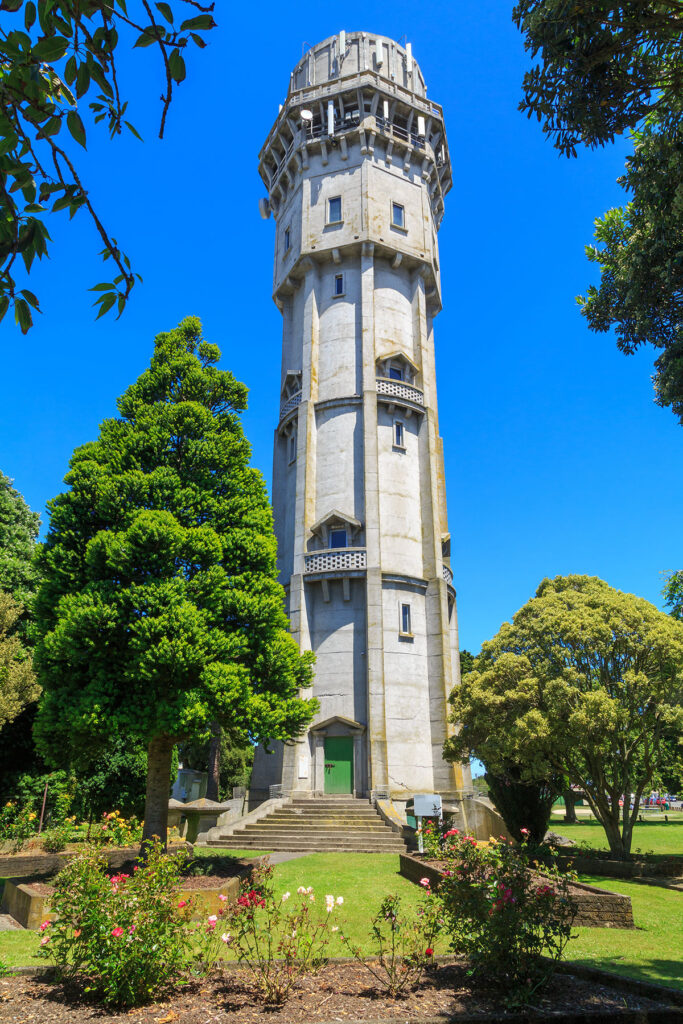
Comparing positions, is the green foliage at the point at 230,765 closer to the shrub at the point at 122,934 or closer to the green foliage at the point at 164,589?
the green foliage at the point at 164,589

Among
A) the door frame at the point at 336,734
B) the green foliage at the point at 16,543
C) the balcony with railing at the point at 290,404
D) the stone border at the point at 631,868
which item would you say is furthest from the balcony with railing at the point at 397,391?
the stone border at the point at 631,868

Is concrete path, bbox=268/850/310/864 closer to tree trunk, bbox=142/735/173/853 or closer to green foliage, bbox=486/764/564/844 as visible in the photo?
tree trunk, bbox=142/735/173/853

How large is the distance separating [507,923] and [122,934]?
433 centimetres

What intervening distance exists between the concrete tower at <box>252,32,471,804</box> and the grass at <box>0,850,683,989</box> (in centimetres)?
1107

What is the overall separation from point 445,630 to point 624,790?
14.3 metres

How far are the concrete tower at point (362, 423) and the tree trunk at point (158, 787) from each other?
16.6 metres

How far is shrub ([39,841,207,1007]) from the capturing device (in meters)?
7.18

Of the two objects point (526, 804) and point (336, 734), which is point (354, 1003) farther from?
point (336, 734)

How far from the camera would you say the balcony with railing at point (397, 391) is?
125ft

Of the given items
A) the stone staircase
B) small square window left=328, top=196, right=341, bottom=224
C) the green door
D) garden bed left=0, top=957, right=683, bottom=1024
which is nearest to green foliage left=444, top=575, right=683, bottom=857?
the stone staircase

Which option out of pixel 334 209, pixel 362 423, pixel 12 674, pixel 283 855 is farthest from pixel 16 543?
pixel 334 209

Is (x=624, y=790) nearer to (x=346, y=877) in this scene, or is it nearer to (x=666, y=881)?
(x=666, y=881)

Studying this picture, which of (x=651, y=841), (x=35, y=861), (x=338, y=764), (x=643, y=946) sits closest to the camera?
(x=643, y=946)

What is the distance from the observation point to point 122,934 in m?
7.31
